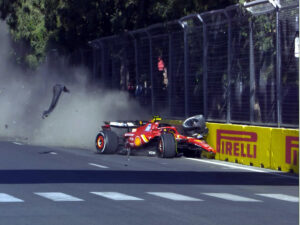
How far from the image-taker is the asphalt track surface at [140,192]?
10914mm

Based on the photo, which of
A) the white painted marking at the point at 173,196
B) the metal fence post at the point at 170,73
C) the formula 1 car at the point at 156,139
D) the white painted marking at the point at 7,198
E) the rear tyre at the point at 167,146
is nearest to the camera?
the white painted marking at the point at 7,198

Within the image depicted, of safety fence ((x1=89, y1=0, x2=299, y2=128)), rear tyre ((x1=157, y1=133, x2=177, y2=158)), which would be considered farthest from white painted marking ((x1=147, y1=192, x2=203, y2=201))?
rear tyre ((x1=157, y1=133, x2=177, y2=158))

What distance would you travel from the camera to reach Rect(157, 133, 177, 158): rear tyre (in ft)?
73.2

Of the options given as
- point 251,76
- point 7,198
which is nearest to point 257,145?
point 251,76

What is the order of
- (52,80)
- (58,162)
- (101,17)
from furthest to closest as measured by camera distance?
(52,80)
(101,17)
(58,162)

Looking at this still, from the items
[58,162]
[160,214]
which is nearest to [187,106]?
[58,162]

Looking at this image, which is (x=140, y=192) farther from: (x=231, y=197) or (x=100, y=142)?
(x=100, y=142)

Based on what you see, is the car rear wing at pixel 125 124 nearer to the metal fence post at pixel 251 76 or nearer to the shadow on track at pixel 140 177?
the metal fence post at pixel 251 76

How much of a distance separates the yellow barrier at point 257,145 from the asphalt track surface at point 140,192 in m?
0.44

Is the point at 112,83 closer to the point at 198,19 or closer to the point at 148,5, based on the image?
the point at 148,5

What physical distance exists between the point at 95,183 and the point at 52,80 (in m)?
27.2

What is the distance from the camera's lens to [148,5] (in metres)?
32.1

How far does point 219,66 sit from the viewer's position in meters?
23.8

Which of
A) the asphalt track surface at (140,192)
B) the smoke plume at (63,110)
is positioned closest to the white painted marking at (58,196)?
the asphalt track surface at (140,192)
